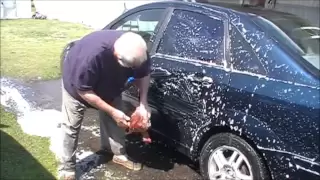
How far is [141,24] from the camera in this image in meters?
4.58

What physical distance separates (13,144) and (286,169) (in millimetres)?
3058

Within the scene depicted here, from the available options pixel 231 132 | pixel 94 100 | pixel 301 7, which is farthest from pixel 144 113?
pixel 301 7

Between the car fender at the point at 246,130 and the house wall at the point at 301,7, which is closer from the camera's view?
the car fender at the point at 246,130

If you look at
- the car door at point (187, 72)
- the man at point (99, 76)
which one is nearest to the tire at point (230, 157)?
the car door at point (187, 72)

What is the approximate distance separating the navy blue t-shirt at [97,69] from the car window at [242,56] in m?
0.74

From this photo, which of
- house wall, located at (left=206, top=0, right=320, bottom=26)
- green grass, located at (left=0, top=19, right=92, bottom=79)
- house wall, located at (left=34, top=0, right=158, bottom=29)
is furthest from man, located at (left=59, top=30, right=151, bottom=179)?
house wall, located at (left=34, top=0, right=158, bottom=29)

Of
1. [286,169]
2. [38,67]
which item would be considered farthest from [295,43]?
[38,67]

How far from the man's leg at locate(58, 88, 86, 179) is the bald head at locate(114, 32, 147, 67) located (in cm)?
69

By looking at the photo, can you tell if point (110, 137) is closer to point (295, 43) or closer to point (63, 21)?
point (295, 43)

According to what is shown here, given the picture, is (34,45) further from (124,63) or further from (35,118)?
(124,63)

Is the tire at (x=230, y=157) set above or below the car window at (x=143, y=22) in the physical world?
below

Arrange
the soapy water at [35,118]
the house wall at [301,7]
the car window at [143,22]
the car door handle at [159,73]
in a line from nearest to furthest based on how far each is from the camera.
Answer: the car door handle at [159,73] < the car window at [143,22] < the soapy water at [35,118] < the house wall at [301,7]

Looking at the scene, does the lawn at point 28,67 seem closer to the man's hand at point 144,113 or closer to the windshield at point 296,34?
the man's hand at point 144,113

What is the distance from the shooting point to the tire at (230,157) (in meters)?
3.22
